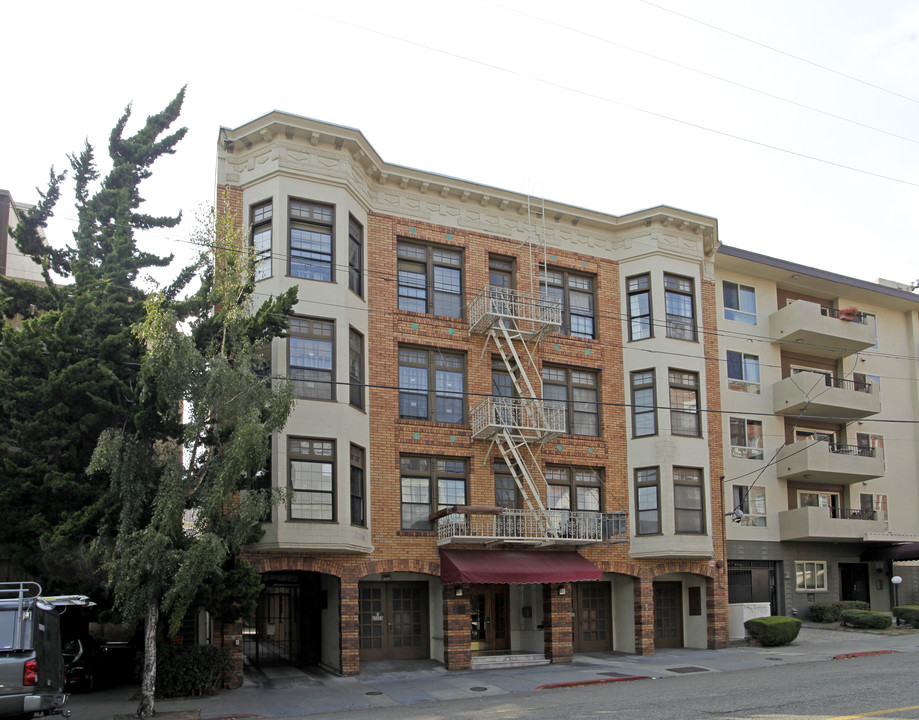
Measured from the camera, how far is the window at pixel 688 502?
26.8 metres

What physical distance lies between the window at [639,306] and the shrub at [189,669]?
1589 cm

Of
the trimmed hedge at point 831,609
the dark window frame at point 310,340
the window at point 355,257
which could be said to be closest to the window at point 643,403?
the window at point 355,257

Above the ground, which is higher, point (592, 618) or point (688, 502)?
point (688, 502)

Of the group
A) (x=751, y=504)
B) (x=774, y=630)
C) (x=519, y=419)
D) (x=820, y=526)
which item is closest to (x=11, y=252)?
(x=519, y=419)

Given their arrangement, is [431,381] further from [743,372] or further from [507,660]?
[743,372]

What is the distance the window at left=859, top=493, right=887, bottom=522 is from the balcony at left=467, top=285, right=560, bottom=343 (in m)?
17.1

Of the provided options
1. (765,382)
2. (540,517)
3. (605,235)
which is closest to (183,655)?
(540,517)

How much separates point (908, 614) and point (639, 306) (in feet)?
51.1

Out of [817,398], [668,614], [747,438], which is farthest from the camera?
[817,398]

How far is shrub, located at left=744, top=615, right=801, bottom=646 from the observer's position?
27281mm

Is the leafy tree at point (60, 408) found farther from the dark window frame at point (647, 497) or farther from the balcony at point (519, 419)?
the dark window frame at point (647, 497)

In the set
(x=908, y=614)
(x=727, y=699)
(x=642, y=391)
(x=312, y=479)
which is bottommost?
(x=908, y=614)

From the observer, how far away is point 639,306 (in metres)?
28.6

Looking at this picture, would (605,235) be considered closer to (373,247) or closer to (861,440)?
(373,247)
